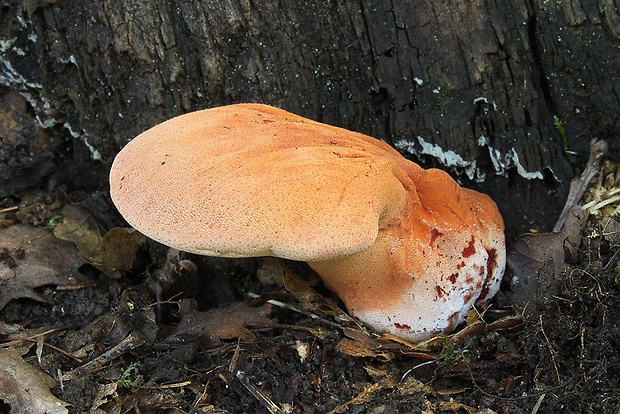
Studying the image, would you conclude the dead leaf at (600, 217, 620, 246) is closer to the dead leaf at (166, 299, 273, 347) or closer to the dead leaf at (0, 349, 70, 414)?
the dead leaf at (166, 299, 273, 347)

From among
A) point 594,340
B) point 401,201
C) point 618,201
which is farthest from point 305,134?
point 618,201

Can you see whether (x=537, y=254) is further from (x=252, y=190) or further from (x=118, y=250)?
(x=118, y=250)

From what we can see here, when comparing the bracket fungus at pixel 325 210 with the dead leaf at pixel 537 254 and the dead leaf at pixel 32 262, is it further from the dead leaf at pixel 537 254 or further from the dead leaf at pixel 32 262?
the dead leaf at pixel 32 262

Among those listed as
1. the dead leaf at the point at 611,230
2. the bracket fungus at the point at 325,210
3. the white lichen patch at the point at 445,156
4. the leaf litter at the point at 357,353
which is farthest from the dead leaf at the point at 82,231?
the dead leaf at the point at 611,230

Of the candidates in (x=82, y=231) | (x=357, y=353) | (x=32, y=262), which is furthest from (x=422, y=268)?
(x=32, y=262)

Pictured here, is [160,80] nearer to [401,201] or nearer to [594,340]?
[401,201]

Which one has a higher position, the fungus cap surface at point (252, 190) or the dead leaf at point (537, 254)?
the fungus cap surface at point (252, 190)

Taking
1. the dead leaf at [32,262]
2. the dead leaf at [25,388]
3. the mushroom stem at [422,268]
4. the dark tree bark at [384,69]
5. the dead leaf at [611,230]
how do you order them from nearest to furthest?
the dead leaf at [25,388] → the mushroom stem at [422,268] → the dead leaf at [611,230] → the dark tree bark at [384,69] → the dead leaf at [32,262]
